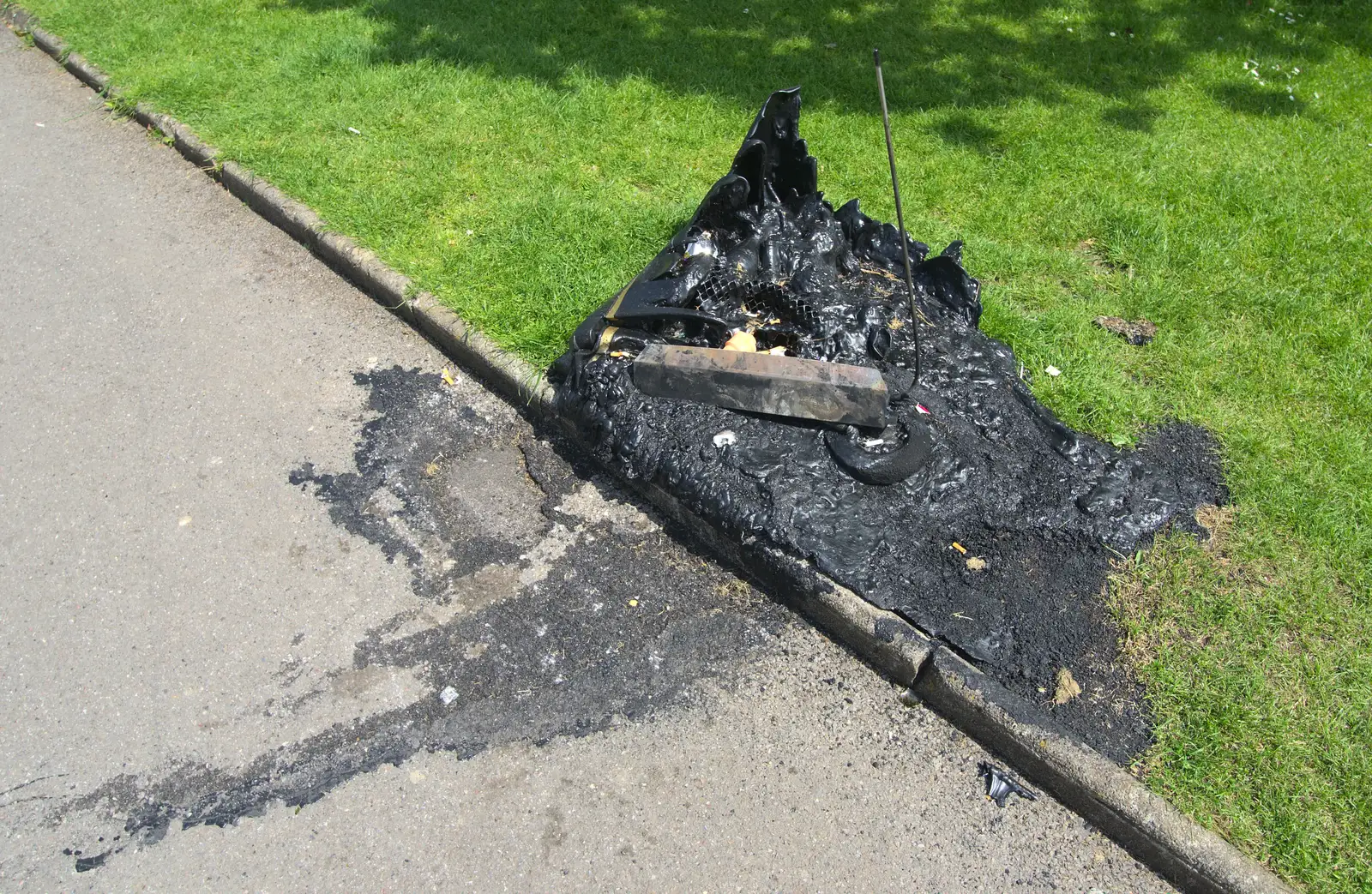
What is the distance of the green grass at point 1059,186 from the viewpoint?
333 centimetres

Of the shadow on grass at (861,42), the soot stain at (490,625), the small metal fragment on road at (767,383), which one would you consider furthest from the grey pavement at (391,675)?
the shadow on grass at (861,42)

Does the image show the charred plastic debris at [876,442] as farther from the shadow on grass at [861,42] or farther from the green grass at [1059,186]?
the shadow on grass at [861,42]

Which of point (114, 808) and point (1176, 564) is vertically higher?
point (1176, 564)

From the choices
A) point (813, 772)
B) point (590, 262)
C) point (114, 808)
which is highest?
point (590, 262)

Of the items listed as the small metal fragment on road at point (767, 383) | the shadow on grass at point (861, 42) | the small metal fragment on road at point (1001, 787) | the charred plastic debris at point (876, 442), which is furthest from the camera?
the shadow on grass at point (861, 42)

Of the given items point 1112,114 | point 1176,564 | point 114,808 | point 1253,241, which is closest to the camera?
point 114,808

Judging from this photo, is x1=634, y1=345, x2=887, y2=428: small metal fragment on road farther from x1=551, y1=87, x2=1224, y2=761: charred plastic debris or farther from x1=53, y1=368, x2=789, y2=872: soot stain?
x1=53, y1=368, x2=789, y2=872: soot stain

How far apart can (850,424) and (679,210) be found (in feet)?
7.22

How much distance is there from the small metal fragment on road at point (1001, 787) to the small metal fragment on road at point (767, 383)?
4.57 ft

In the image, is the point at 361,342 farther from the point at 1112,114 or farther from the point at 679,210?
the point at 1112,114

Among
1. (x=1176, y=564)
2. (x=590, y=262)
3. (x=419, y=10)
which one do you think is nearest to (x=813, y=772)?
(x=1176, y=564)

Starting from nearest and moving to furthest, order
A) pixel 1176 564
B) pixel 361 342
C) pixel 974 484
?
pixel 1176 564, pixel 974 484, pixel 361 342

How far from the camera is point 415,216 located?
5.55 meters

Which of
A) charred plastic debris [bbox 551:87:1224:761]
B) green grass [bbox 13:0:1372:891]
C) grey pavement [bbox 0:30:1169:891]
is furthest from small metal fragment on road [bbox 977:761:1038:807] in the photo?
green grass [bbox 13:0:1372:891]
